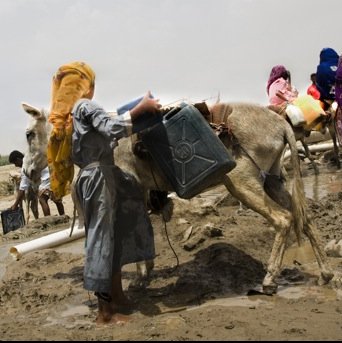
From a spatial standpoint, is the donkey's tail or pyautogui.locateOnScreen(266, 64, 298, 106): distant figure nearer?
the donkey's tail

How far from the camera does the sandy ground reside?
13.1ft

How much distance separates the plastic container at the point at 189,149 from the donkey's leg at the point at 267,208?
0.31m

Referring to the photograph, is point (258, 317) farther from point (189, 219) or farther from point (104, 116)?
point (189, 219)

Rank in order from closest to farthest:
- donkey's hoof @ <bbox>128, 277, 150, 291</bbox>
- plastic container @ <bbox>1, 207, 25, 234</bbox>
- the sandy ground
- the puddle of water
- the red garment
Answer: the sandy ground
the puddle of water
donkey's hoof @ <bbox>128, 277, 150, 291</bbox>
the red garment
plastic container @ <bbox>1, 207, 25, 234</bbox>

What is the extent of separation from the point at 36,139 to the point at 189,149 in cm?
334

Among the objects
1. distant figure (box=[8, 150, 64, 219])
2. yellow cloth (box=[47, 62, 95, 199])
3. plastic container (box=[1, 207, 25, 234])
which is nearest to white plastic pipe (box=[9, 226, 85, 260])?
yellow cloth (box=[47, 62, 95, 199])

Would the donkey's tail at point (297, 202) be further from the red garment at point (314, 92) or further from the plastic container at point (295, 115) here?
the red garment at point (314, 92)

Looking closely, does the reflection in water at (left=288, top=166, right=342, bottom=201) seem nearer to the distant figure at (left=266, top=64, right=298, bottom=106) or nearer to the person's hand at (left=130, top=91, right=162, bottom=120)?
the distant figure at (left=266, top=64, right=298, bottom=106)

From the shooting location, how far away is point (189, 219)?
698 cm

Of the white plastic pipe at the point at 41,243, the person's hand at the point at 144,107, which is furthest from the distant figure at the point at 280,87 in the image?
the person's hand at the point at 144,107

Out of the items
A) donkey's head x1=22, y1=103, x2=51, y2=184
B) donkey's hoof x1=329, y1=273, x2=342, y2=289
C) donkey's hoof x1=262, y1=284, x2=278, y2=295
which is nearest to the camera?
donkey's hoof x1=262, y1=284, x2=278, y2=295

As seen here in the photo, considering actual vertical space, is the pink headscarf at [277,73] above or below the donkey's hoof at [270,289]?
above

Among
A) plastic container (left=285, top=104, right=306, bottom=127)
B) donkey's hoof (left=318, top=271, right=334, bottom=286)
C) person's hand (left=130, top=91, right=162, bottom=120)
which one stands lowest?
donkey's hoof (left=318, top=271, right=334, bottom=286)

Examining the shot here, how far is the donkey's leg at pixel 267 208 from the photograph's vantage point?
16.4ft
